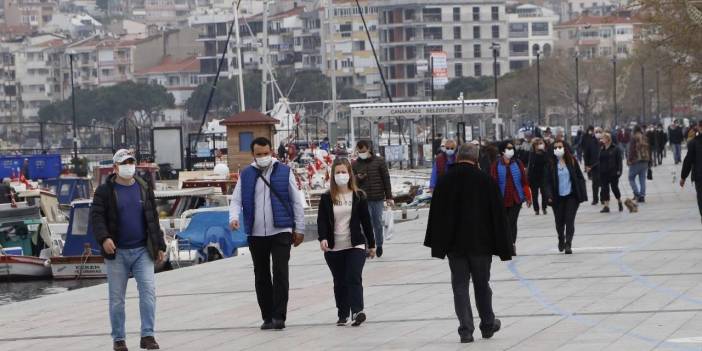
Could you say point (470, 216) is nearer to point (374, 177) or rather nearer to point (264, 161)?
point (264, 161)

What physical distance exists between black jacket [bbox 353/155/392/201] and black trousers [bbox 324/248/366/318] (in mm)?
6544

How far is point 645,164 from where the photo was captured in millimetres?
35469

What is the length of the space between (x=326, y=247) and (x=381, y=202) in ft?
23.4

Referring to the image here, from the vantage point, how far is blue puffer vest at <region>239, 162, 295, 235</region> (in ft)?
52.5

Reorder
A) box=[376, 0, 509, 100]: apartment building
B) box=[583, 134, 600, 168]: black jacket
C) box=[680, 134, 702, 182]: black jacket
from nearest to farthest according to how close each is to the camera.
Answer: box=[680, 134, 702, 182]: black jacket < box=[583, 134, 600, 168]: black jacket < box=[376, 0, 509, 100]: apartment building

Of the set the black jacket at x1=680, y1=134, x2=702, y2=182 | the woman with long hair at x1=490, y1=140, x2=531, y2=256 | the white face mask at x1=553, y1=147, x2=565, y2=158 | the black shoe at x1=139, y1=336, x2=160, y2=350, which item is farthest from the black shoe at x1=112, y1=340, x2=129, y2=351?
→ the black jacket at x1=680, y1=134, x2=702, y2=182

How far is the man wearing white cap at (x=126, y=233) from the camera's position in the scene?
14672mm

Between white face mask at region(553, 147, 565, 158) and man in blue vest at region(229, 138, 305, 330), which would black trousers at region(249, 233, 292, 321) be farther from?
white face mask at region(553, 147, 565, 158)

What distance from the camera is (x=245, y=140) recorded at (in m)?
44.8

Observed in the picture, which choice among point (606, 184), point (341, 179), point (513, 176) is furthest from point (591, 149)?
point (341, 179)

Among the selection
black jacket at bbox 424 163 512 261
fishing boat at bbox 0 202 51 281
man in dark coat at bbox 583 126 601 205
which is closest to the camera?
black jacket at bbox 424 163 512 261

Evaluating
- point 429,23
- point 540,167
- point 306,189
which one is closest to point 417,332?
point 540,167

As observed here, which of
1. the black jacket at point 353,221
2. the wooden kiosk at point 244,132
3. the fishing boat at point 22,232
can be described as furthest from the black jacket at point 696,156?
the wooden kiosk at point 244,132

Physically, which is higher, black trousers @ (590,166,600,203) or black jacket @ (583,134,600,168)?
black jacket @ (583,134,600,168)
